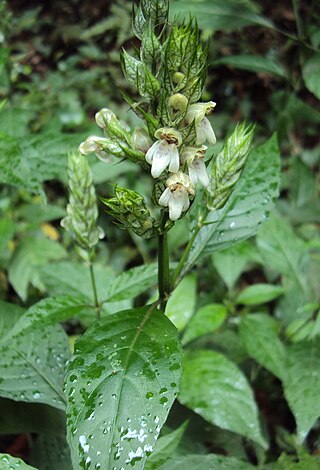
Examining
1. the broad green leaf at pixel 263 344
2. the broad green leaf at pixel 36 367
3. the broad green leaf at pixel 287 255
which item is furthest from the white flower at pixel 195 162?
the broad green leaf at pixel 287 255

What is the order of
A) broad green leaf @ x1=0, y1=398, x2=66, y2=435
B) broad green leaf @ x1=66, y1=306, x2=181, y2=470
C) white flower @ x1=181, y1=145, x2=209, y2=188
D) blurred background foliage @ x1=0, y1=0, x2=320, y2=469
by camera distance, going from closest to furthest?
broad green leaf @ x1=66, y1=306, x2=181, y2=470
white flower @ x1=181, y1=145, x2=209, y2=188
broad green leaf @ x1=0, y1=398, x2=66, y2=435
blurred background foliage @ x1=0, y1=0, x2=320, y2=469

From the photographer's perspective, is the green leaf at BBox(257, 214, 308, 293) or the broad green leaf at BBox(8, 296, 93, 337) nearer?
the broad green leaf at BBox(8, 296, 93, 337)

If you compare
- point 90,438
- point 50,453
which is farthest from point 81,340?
point 50,453

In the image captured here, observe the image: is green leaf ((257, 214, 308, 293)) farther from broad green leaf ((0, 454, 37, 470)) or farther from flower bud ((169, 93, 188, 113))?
broad green leaf ((0, 454, 37, 470))

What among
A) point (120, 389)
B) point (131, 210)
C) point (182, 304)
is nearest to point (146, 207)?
point (131, 210)

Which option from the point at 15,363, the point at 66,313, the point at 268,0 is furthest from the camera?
the point at 268,0

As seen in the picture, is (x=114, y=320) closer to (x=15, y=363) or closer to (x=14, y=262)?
(x=15, y=363)

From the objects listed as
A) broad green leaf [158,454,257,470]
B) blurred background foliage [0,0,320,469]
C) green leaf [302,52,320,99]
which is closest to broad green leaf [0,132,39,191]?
blurred background foliage [0,0,320,469]
